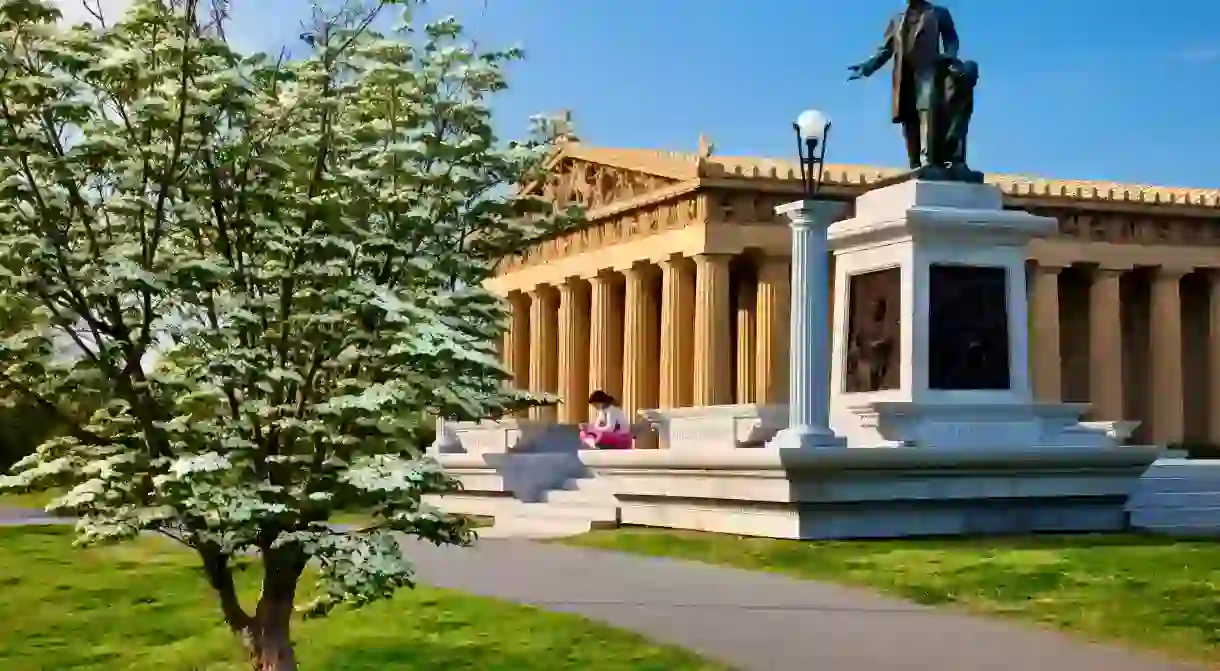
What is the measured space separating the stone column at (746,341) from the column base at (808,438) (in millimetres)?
36297

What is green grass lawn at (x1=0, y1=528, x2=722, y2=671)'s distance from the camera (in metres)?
11.6

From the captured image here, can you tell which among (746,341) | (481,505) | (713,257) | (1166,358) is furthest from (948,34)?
(1166,358)

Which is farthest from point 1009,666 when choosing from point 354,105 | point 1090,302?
point 1090,302

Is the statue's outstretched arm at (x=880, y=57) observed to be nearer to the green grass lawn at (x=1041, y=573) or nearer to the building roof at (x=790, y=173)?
the green grass lawn at (x=1041, y=573)

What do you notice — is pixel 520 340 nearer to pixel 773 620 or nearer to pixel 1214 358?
pixel 1214 358

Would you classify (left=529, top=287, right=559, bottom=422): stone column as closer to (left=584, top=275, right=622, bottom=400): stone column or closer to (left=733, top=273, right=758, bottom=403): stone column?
(left=584, top=275, right=622, bottom=400): stone column

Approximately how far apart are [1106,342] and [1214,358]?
5043mm

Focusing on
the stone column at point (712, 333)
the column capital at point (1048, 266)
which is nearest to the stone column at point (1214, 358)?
the column capital at point (1048, 266)

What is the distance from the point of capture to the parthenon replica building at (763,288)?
53.4 metres

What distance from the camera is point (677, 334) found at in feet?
181

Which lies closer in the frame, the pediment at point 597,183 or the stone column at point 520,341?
the pediment at point 597,183

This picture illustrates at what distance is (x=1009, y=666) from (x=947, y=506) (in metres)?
8.45

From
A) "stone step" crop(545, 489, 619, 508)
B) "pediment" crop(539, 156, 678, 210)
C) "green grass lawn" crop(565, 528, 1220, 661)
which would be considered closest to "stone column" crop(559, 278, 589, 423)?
"pediment" crop(539, 156, 678, 210)

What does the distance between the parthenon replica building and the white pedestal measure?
101ft
